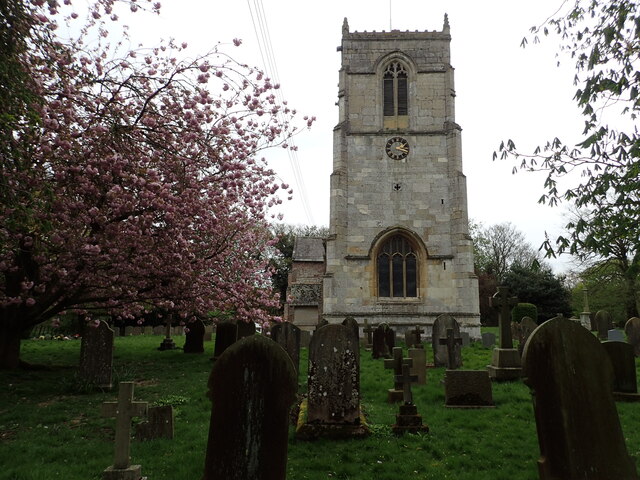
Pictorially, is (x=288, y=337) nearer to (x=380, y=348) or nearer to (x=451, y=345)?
(x=451, y=345)

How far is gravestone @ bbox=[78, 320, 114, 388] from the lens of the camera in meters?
9.39

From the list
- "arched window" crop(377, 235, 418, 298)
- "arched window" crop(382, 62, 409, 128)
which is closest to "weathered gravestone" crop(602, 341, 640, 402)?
"arched window" crop(377, 235, 418, 298)

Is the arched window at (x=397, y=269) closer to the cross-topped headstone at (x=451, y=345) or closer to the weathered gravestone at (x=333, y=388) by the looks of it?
the cross-topped headstone at (x=451, y=345)

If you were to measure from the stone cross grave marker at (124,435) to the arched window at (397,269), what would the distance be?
16.2 meters

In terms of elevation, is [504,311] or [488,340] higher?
[504,311]

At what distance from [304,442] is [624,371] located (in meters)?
5.48

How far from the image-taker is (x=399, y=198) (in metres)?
20.6

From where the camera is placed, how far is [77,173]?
7527 millimetres

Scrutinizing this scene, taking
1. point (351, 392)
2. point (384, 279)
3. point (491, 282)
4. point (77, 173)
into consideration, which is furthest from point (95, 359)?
point (491, 282)

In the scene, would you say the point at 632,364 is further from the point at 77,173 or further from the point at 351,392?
the point at 77,173

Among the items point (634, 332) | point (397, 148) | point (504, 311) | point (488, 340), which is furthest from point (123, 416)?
point (397, 148)

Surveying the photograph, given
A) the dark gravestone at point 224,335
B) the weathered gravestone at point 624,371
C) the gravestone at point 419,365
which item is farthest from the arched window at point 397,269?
the weathered gravestone at point 624,371

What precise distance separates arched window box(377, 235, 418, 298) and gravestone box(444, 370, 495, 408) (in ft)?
39.9

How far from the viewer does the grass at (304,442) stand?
5094 millimetres
